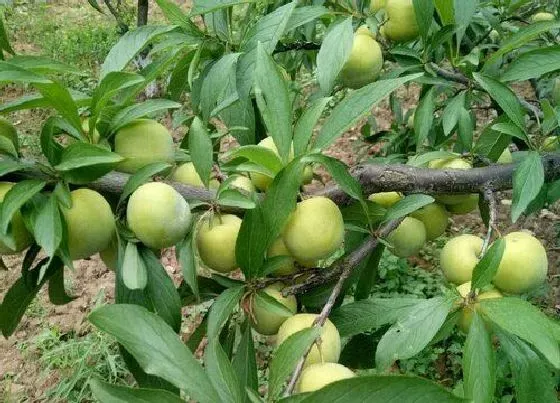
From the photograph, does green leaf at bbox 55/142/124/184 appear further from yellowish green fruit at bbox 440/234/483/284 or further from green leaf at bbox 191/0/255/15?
yellowish green fruit at bbox 440/234/483/284

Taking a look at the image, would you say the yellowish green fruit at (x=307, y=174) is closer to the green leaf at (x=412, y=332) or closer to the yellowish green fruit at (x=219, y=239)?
the yellowish green fruit at (x=219, y=239)

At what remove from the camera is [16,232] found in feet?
2.59

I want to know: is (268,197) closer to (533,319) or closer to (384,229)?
(384,229)

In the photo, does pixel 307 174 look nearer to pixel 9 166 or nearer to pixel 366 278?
pixel 366 278

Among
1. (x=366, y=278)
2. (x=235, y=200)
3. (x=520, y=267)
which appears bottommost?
(x=366, y=278)

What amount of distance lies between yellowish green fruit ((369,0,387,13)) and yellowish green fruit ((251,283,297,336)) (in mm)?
565

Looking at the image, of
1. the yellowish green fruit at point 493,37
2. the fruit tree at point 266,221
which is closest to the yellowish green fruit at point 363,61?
the fruit tree at point 266,221

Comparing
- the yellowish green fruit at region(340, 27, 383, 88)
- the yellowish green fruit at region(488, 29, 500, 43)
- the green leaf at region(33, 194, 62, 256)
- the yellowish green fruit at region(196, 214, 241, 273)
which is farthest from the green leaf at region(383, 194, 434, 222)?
the yellowish green fruit at region(488, 29, 500, 43)

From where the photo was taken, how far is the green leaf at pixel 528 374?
869 millimetres

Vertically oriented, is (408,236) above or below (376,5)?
below

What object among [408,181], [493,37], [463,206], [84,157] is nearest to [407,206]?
[408,181]

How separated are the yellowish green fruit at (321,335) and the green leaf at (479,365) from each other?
0.16 m

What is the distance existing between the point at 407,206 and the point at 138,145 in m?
0.37

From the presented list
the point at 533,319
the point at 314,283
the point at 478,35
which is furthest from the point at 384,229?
the point at 478,35
